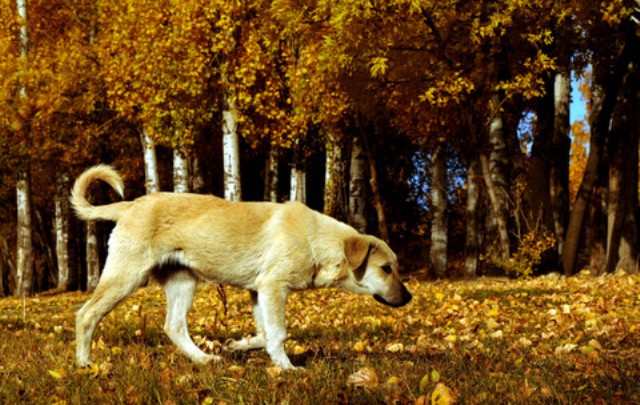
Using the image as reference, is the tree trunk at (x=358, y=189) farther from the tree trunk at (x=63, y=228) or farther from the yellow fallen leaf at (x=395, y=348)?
the yellow fallen leaf at (x=395, y=348)

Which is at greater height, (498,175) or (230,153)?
(230,153)

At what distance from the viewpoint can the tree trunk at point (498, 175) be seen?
1894cm

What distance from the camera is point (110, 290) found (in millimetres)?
Answer: 6387

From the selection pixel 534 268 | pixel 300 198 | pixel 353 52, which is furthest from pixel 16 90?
pixel 534 268

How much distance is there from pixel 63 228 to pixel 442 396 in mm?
28451

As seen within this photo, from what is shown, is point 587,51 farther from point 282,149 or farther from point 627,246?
point 282,149

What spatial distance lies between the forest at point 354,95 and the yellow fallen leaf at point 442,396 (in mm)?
12608

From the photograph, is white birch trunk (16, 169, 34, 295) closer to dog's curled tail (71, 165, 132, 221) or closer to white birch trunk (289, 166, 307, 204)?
white birch trunk (289, 166, 307, 204)

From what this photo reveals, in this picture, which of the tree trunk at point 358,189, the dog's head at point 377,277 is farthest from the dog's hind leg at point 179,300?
the tree trunk at point 358,189

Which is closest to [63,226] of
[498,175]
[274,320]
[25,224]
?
[25,224]

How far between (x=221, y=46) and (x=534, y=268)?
10841 mm

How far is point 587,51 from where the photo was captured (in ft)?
70.2

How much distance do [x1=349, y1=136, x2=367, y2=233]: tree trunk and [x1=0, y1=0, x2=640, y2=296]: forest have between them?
0.16 ft

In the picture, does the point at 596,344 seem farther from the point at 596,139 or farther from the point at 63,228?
the point at 63,228
